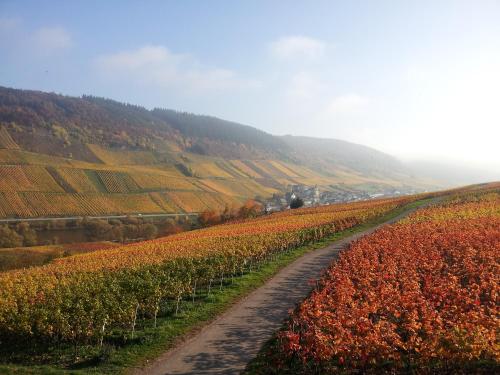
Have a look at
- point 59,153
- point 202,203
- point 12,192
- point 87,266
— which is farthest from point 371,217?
point 59,153

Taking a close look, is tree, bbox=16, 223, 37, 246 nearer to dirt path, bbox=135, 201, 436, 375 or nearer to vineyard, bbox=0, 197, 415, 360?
vineyard, bbox=0, 197, 415, 360

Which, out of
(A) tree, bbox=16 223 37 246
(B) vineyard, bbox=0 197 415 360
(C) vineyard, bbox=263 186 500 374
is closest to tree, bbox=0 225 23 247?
(A) tree, bbox=16 223 37 246

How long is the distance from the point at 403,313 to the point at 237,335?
23.3 feet

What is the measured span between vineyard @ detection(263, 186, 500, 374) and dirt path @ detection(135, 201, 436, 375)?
1.25 metres

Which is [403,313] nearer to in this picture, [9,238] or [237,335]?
[237,335]

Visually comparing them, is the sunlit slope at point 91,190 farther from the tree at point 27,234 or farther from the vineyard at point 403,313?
the vineyard at point 403,313

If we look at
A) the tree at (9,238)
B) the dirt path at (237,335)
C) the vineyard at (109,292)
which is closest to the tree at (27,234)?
the tree at (9,238)

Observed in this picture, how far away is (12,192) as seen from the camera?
417 feet

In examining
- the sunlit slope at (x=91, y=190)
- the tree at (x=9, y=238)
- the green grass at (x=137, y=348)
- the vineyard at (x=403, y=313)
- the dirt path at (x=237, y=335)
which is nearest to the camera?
the vineyard at (x=403, y=313)

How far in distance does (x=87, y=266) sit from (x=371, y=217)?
132 feet

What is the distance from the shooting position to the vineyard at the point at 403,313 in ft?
43.5

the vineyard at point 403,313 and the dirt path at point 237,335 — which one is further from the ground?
the vineyard at point 403,313

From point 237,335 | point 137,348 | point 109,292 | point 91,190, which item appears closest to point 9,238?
point 91,190

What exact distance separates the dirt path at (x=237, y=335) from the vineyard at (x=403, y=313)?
1.25m
